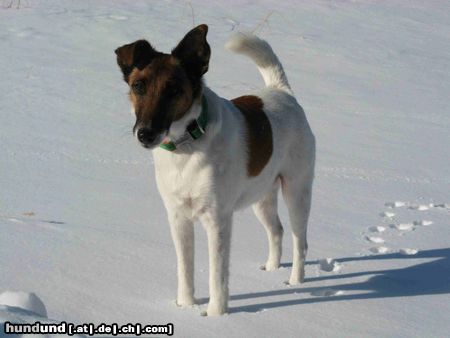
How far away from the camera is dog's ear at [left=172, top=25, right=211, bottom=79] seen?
3580 millimetres

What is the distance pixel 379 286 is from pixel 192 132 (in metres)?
1.61

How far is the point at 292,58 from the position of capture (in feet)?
32.4

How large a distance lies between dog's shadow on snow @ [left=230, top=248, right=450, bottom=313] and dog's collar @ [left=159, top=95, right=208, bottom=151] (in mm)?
943

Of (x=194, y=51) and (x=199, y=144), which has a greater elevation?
(x=194, y=51)

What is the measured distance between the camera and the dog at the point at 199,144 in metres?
3.42

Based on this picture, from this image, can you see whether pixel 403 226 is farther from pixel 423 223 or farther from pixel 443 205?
pixel 443 205

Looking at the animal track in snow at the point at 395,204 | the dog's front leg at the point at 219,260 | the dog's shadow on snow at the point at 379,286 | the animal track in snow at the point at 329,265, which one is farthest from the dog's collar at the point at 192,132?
the animal track in snow at the point at 395,204

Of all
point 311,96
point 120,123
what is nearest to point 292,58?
point 311,96

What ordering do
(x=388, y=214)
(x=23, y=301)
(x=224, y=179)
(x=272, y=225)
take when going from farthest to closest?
(x=388, y=214), (x=272, y=225), (x=224, y=179), (x=23, y=301)

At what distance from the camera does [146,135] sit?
10.7 ft

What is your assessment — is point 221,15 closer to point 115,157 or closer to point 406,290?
point 115,157

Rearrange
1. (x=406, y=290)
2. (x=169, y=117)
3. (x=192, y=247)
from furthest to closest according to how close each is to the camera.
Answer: (x=406, y=290) < (x=192, y=247) < (x=169, y=117)

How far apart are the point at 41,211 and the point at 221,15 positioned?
7.25 metres

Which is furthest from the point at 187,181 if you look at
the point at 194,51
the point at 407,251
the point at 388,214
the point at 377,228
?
the point at 388,214
